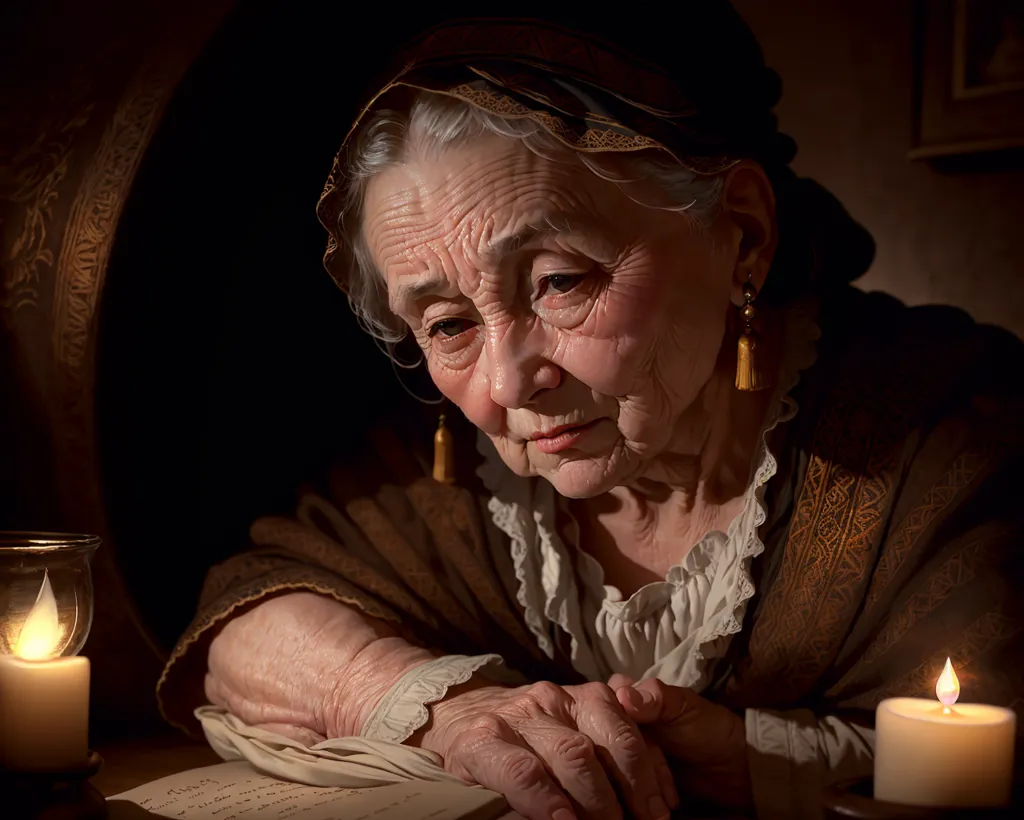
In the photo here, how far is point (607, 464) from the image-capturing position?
1.55m

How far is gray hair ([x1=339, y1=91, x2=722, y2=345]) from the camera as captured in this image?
1454 mm

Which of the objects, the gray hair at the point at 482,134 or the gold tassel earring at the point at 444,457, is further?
the gold tassel earring at the point at 444,457

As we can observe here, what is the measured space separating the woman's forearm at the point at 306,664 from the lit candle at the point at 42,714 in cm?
42

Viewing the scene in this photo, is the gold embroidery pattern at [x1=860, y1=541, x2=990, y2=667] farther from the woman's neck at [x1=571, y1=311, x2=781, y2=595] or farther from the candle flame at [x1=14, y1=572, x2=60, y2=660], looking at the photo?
the candle flame at [x1=14, y1=572, x2=60, y2=660]

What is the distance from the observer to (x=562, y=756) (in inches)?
51.4

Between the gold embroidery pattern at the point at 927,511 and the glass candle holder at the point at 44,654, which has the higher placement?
the gold embroidery pattern at the point at 927,511

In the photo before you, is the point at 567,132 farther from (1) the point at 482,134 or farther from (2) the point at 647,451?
(2) the point at 647,451

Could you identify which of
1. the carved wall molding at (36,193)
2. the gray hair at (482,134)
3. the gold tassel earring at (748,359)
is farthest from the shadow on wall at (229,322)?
the gold tassel earring at (748,359)

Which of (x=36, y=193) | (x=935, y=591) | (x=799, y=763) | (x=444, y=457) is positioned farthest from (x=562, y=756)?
(x=36, y=193)

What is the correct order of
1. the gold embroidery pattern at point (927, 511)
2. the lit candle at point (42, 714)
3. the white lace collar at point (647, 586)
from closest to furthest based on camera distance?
the lit candle at point (42, 714) < the gold embroidery pattern at point (927, 511) < the white lace collar at point (647, 586)

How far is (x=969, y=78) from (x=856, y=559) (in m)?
1.10

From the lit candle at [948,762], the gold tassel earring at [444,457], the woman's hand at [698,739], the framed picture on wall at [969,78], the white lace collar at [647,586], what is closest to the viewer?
the lit candle at [948,762]

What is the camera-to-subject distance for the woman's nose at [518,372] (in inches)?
57.8

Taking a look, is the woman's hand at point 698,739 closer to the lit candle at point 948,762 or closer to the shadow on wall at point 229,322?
the lit candle at point 948,762
